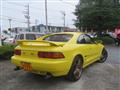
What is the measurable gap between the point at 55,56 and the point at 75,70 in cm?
100

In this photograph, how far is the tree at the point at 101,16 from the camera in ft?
84.1

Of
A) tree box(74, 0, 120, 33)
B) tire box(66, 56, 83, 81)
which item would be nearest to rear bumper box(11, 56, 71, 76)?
tire box(66, 56, 83, 81)

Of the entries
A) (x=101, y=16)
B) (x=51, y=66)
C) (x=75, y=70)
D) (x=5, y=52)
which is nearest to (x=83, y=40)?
(x=75, y=70)

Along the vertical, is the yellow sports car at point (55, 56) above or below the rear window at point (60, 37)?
below

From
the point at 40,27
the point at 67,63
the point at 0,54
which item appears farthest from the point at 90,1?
the point at 40,27

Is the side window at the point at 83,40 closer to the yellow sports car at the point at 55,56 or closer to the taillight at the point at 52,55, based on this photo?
the yellow sports car at the point at 55,56

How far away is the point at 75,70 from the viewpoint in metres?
6.45

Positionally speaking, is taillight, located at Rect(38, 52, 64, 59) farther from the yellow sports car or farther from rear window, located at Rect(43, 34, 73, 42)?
rear window, located at Rect(43, 34, 73, 42)

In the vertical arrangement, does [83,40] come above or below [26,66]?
above

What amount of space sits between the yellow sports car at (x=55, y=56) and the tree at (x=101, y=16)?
1912 cm

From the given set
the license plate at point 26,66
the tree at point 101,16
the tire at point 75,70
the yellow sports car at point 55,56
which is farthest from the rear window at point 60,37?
the tree at point 101,16

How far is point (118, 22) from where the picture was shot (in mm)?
26188

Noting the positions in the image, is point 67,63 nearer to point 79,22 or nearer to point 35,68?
point 35,68

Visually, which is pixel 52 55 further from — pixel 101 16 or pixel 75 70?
pixel 101 16
